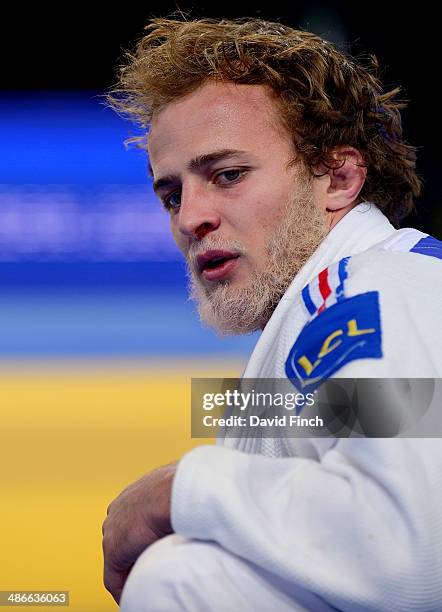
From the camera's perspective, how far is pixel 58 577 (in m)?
2.84

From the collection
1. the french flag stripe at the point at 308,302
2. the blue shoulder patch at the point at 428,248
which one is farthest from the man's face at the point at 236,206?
the french flag stripe at the point at 308,302

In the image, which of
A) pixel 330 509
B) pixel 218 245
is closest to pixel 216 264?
pixel 218 245

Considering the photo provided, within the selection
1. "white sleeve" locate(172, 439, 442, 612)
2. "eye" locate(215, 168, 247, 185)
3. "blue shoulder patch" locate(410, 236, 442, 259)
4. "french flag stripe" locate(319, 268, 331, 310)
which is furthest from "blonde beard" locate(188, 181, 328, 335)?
"white sleeve" locate(172, 439, 442, 612)

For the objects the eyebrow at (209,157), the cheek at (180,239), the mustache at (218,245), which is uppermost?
the eyebrow at (209,157)

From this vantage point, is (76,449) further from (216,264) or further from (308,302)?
(308,302)

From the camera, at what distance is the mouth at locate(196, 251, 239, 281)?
1658 millimetres

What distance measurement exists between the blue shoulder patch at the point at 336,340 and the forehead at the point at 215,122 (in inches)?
28.7

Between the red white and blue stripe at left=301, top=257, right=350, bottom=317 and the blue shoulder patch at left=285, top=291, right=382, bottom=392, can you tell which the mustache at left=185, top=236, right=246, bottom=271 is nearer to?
the red white and blue stripe at left=301, top=257, right=350, bottom=317

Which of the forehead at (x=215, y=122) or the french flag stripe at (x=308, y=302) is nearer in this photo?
the french flag stripe at (x=308, y=302)

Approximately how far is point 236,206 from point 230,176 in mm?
77

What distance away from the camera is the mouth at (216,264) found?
65.3 inches

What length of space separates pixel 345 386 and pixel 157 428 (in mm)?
3048

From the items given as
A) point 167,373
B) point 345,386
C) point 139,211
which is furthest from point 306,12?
point 345,386

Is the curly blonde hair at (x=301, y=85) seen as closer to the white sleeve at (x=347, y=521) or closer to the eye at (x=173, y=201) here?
the eye at (x=173, y=201)
